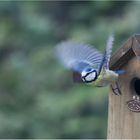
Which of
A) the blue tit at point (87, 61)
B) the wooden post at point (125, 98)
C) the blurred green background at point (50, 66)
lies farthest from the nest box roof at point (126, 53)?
the blurred green background at point (50, 66)

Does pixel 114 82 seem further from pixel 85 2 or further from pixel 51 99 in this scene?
pixel 85 2

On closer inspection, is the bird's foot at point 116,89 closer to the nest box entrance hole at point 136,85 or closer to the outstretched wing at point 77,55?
the nest box entrance hole at point 136,85

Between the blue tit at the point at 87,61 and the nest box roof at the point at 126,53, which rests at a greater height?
the nest box roof at the point at 126,53

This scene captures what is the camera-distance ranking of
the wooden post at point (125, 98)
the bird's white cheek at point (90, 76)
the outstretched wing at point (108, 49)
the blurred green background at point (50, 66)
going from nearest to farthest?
the outstretched wing at point (108, 49) < the bird's white cheek at point (90, 76) < the wooden post at point (125, 98) < the blurred green background at point (50, 66)

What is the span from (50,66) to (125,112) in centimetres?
314

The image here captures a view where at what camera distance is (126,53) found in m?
2.47

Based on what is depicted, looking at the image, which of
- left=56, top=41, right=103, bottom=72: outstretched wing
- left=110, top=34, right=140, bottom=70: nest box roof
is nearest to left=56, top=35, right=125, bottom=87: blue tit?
left=56, top=41, right=103, bottom=72: outstretched wing

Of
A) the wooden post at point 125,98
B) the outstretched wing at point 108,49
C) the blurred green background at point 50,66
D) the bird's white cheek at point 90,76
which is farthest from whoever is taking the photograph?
the blurred green background at point 50,66

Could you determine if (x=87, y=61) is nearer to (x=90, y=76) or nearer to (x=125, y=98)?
(x=90, y=76)

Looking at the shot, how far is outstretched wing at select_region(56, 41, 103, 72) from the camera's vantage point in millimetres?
2293

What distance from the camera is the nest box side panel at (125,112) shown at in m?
2.52

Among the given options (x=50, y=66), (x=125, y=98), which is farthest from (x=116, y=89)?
(x=50, y=66)

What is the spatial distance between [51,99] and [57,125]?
22 centimetres

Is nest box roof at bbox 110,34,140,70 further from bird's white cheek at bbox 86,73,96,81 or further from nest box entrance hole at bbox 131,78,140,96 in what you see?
bird's white cheek at bbox 86,73,96,81
